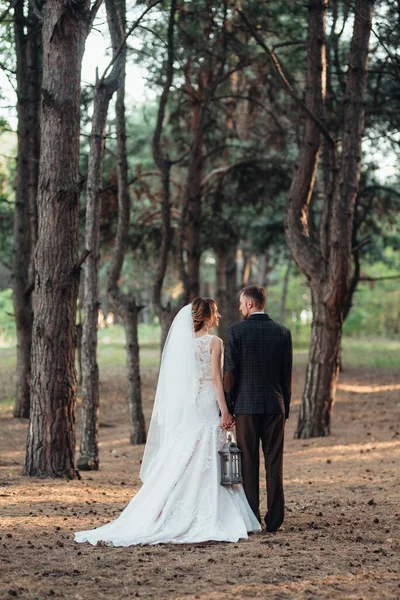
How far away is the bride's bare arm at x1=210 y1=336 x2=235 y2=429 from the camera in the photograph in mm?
7504

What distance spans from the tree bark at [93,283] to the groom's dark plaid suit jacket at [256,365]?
5.92 metres

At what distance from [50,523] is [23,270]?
11854 millimetres

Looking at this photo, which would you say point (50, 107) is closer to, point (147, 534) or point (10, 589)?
point (147, 534)

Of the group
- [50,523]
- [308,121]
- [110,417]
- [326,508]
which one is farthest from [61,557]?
[110,417]

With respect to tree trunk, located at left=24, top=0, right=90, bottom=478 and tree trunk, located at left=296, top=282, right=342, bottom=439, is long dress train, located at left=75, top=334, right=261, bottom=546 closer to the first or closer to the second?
tree trunk, located at left=24, top=0, right=90, bottom=478

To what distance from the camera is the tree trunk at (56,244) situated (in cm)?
1012

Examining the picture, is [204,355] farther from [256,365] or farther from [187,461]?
[187,461]

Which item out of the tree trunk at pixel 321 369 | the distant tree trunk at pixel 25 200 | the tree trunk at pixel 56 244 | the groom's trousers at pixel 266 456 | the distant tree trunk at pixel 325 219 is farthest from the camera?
the distant tree trunk at pixel 25 200

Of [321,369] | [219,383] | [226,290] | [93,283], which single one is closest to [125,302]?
[93,283]

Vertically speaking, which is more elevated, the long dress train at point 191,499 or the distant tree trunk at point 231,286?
the distant tree trunk at point 231,286

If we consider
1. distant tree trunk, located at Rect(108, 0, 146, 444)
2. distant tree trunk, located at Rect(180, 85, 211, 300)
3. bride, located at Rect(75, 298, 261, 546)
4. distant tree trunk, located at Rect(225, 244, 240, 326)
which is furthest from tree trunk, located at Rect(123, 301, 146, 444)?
distant tree trunk, located at Rect(225, 244, 240, 326)

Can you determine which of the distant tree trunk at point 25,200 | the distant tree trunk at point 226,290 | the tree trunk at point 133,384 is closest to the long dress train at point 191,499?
the tree trunk at point 133,384

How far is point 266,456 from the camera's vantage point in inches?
293

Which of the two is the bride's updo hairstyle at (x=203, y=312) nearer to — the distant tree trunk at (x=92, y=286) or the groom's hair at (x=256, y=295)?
the groom's hair at (x=256, y=295)
